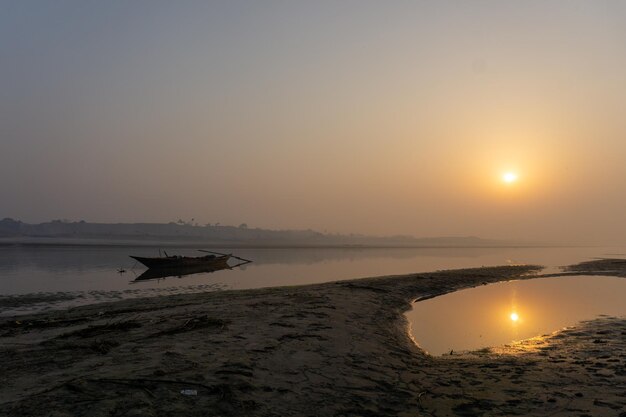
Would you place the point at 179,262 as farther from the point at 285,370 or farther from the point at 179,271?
the point at 285,370

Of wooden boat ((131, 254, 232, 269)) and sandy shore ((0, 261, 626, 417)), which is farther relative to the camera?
wooden boat ((131, 254, 232, 269))

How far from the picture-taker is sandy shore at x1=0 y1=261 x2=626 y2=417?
7.12 m

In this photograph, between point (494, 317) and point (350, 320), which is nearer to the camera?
point (350, 320)

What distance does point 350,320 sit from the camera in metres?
16.3

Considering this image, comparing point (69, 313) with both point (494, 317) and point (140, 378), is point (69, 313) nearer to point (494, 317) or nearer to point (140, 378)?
point (140, 378)

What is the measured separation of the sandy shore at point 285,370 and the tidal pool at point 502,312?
4.68ft

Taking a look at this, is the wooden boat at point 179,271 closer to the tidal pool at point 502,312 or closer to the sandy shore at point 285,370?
the sandy shore at point 285,370

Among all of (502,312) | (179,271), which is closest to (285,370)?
(502,312)

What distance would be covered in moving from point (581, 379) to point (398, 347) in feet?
16.1

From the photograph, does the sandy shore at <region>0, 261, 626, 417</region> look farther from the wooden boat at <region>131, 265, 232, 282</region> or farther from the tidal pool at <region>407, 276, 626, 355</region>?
the wooden boat at <region>131, 265, 232, 282</region>

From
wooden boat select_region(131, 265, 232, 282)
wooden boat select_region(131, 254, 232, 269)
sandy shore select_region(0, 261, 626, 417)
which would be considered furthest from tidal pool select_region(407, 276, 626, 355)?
wooden boat select_region(131, 254, 232, 269)

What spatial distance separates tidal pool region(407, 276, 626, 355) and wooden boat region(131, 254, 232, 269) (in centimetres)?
3318

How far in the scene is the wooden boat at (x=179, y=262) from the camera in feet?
159

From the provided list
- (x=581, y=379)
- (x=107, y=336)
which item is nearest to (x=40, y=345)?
(x=107, y=336)
